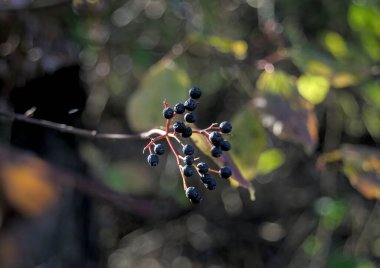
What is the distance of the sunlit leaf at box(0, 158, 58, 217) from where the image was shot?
3.55 feet

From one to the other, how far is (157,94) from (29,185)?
0.62 m

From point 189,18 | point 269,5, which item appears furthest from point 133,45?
point 189,18

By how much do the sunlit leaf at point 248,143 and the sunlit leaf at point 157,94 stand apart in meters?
0.18

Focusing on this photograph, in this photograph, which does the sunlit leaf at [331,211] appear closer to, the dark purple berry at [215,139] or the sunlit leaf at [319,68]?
the sunlit leaf at [319,68]

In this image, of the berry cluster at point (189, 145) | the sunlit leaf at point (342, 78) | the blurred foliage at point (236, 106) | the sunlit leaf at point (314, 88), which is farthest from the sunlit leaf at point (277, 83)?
the berry cluster at point (189, 145)

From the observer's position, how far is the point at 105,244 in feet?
8.22

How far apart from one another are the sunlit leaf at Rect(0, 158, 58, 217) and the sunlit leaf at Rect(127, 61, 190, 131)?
0.54 meters

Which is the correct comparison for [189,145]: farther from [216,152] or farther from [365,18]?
[365,18]

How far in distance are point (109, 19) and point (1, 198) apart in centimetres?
119

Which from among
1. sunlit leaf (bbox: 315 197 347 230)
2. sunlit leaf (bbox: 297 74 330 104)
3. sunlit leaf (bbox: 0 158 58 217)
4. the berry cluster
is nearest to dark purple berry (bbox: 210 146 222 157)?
the berry cluster

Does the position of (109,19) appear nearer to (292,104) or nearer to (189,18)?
(189,18)

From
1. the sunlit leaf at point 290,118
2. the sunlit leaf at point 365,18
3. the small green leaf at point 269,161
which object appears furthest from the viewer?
the small green leaf at point 269,161

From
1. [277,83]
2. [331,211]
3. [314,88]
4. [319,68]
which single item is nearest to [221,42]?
[277,83]

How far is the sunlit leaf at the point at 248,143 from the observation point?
1559mm
